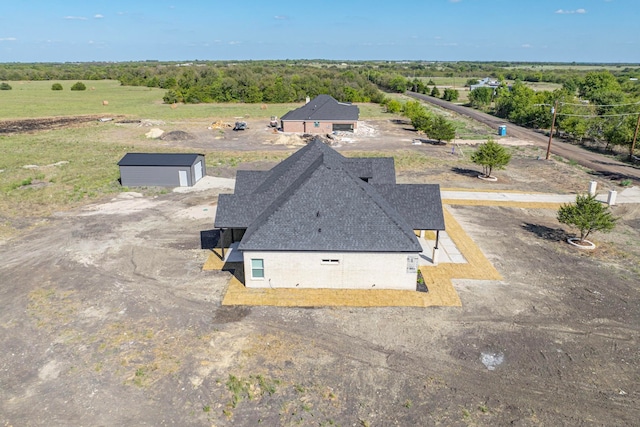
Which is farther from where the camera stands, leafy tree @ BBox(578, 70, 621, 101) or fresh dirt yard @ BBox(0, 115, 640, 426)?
leafy tree @ BBox(578, 70, 621, 101)

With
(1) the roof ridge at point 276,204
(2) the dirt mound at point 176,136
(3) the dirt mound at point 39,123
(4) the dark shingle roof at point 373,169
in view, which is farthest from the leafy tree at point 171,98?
(1) the roof ridge at point 276,204

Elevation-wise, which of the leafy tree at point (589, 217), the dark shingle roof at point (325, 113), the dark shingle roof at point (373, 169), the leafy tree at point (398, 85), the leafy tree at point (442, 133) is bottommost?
the leafy tree at point (589, 217)

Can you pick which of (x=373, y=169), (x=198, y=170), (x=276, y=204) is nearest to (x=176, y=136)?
(x=198, y=170)

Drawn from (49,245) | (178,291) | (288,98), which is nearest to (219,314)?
(178,291)

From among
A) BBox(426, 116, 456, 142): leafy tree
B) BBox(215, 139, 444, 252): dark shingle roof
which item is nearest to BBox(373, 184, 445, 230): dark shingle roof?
BBox(215, 139, 444, 252): dark shingle roof

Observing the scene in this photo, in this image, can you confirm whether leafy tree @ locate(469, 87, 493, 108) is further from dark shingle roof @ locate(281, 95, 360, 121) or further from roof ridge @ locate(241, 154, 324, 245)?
roof ridge @ locate(241, 154, 324, 245)

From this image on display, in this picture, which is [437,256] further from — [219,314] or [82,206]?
[82,206]

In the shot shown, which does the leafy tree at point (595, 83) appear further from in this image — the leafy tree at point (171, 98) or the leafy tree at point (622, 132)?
the leafy tree at point (171, 98)
